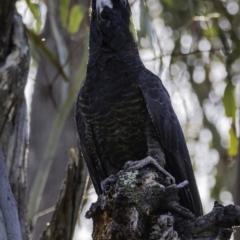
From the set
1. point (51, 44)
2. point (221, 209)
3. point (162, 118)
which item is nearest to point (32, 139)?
point (51, 44)

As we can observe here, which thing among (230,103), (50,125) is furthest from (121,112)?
(50,125)

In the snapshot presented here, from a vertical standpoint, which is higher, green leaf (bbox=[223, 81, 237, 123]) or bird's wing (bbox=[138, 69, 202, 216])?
A: green leaf (bbox=[223, 81, 237, 123])

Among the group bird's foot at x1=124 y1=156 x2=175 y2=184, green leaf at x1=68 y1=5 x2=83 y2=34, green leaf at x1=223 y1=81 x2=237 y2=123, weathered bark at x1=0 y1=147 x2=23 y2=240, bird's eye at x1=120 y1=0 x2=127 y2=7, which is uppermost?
green leaf at x1=68 y1=5 x2=83 y2=34

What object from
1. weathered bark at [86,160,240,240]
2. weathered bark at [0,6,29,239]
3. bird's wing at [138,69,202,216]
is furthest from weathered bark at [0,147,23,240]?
bird's wing at [138,69,202,216]

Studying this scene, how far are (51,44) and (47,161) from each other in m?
1.58

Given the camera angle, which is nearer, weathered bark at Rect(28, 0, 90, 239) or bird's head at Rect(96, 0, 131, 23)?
bird's head at Rect(96, 0, 131, 23)

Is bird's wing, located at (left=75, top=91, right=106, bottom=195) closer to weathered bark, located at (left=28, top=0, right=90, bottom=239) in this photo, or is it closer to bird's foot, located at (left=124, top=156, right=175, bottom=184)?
bird's foot, located at (left=124, top=156, right=175, bottom=184)

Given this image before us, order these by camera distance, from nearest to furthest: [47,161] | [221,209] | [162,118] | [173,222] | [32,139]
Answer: [221,209] → [173,222] → [162,118] → [47,161] → [32,139]

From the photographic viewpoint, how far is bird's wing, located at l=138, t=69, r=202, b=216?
10.2ft

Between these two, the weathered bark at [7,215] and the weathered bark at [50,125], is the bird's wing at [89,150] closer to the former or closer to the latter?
the weathered bark at [7,215]

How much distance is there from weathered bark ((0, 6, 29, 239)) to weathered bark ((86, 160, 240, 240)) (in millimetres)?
995

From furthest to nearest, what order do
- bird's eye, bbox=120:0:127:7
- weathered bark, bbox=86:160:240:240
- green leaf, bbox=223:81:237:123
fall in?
1. green leaf, bbox=223:81:237:123
2. bird's eye, bbox=120:0:127:7
3. weathered bark, bbox=86:160:240:240

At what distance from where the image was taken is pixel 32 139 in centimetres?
511

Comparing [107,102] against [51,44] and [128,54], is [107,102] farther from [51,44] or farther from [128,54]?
[51,44]
